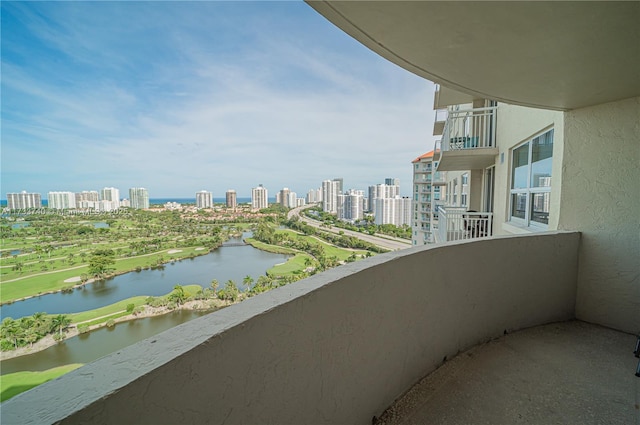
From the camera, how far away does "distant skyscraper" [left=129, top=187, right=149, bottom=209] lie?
59.8ft

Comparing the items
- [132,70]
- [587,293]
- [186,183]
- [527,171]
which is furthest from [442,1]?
[186,183]

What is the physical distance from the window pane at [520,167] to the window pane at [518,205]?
195 millimetres

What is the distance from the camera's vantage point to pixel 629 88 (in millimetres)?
2877

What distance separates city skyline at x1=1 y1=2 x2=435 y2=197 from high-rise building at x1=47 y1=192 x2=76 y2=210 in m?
0.61

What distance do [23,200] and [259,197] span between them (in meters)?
23.5

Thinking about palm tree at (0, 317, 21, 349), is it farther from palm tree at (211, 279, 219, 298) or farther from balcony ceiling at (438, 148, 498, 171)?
balcony ceiling at (438, 148, 498, 171)

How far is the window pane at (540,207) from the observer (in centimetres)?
464

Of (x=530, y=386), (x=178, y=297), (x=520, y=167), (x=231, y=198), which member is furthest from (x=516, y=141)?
(x=231, y=198)

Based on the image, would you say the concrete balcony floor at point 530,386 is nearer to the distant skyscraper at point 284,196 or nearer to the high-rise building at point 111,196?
the high-rise building at point 111,196

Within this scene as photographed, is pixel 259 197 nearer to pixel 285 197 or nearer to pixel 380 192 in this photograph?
pixel 285 197

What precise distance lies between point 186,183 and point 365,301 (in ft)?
120

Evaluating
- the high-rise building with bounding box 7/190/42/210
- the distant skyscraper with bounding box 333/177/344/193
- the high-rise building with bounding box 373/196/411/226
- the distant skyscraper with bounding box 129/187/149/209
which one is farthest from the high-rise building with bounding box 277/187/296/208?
the high-rise building with bounding box 7/190/42/210

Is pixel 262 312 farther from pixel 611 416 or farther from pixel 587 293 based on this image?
pixel 587 293

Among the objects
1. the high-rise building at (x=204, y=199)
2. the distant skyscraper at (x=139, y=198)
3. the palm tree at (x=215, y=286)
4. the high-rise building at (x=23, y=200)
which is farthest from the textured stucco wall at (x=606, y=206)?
the high-rise building at (x=204, y=199)
